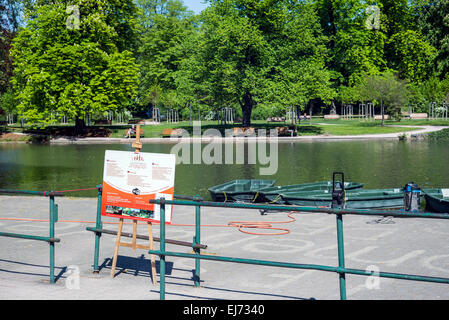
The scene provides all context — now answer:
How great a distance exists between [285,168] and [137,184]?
22843 mm

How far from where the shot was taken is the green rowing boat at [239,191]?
1841cm

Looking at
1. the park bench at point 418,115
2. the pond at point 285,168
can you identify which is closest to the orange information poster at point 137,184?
the pond at point 285,168

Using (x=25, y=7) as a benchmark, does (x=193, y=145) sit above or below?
below

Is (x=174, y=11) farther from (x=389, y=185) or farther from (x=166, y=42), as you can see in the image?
(x=389, y=185)

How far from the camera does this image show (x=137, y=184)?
8.34 metres

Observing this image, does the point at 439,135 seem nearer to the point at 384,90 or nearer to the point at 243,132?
the point at 384,90

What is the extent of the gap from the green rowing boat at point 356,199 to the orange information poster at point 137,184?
9.42 m

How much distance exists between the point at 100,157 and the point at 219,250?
28404 mm

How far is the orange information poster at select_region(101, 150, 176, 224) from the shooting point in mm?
8148

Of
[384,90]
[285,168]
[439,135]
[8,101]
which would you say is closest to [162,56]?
[8,101]

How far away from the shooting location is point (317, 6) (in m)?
68.7

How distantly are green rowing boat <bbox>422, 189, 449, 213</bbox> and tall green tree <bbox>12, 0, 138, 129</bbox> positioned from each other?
40788mm
